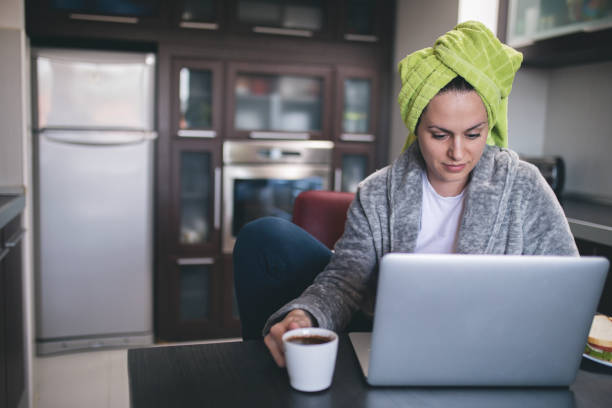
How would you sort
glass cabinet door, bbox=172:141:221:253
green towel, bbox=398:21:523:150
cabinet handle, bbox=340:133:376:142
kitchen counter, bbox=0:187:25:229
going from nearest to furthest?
green towel, bbox=398:21:523:150, kitchen counter, bbox=0:187:25:229, glass cabinet door, bbox=172:141:221:253, cabinet handle, bbox=340:133:376:142

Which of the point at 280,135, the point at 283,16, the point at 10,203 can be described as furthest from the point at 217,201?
the point at 10,203

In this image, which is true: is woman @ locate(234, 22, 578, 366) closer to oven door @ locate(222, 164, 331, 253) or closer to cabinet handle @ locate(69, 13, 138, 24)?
oven door @ locate(222, 164, 331, 253)

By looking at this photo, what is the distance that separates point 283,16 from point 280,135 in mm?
672

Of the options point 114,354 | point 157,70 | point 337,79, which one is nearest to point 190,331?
point 114,354

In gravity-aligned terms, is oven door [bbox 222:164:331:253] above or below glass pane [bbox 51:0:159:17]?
below

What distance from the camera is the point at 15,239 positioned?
2.01 metres

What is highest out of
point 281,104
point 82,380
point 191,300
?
point 281,104

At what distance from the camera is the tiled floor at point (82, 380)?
2301 mm

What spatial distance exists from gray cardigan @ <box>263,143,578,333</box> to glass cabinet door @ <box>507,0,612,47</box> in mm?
1246

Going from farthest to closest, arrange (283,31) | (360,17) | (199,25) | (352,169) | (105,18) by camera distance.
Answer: (352,169) → (360,17) → (283,31) → (199,25) → (105,18)

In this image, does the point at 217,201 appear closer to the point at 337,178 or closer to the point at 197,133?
the point at 197,133

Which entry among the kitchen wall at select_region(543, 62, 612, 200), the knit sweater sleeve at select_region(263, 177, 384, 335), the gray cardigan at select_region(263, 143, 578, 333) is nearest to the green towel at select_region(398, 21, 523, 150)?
the gray cardigan at select_region(263, 143, 578, 333)

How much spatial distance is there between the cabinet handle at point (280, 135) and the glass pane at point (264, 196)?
0.79 feet

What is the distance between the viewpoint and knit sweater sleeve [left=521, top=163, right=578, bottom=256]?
1.14 meters
